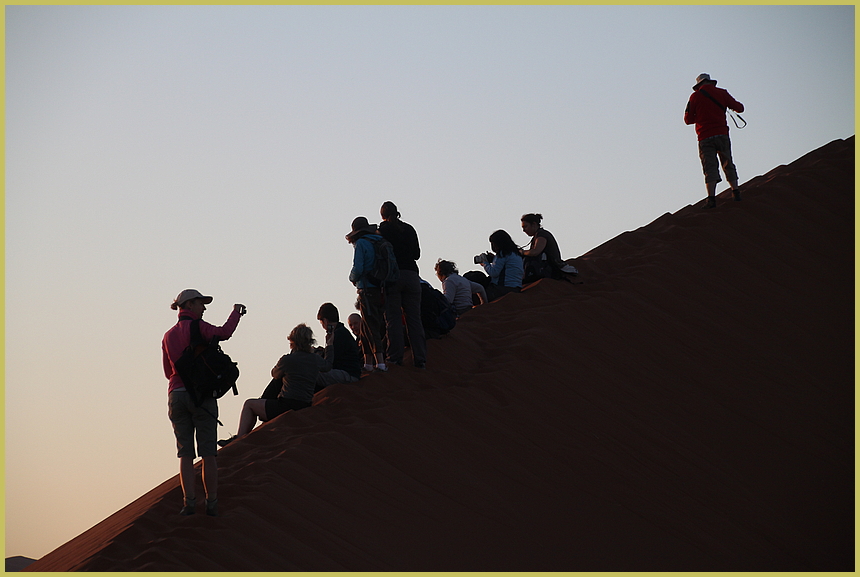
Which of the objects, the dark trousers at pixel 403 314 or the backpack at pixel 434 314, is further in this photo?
the backpack at pixel 434 314

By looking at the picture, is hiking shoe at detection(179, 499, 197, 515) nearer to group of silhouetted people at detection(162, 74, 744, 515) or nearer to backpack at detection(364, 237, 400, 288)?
group of silhouetted people at detection(162, 74, 744, 515)

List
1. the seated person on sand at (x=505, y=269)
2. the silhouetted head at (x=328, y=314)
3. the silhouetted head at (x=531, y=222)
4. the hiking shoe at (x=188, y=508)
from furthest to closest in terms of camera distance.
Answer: the seated person on sand at (x=505, y=269) < the silhouetted head at (x=531, y=222) < the silhouetted head at (x=328, y=314) < the hiking shoe at (x=188, y=508)

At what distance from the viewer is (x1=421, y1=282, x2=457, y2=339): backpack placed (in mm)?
10453

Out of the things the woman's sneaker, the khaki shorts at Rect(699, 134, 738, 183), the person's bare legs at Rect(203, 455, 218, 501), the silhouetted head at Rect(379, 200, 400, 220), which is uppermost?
the khaki shorts at Rect(699, 134, 738, 183)

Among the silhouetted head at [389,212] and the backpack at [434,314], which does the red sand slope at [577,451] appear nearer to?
the backpack at [434,314]

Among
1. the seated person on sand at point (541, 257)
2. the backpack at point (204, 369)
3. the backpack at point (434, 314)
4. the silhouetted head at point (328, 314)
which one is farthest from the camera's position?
the seated person on sand at point (541, 257)

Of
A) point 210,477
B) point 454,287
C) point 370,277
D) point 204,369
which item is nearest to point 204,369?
point 204,369

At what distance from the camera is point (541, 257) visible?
1246 cm

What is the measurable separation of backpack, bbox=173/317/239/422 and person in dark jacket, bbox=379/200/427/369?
2.84m

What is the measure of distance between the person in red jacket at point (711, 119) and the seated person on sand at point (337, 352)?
6.38 meters

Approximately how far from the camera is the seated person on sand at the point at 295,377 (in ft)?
29.3

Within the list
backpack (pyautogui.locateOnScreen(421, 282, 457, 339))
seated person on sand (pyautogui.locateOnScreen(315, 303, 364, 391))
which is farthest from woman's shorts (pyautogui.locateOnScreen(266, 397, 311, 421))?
backpack (pyautogui.locateOnScreen(421, 282, 457, 339))

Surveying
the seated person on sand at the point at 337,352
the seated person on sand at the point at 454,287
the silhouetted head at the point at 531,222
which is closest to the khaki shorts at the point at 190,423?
the seated person on sand at the point at 337,352

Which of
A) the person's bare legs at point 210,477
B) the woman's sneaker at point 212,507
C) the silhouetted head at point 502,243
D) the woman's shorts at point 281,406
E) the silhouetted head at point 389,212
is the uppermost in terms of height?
the silhouetted head at point 502,243
